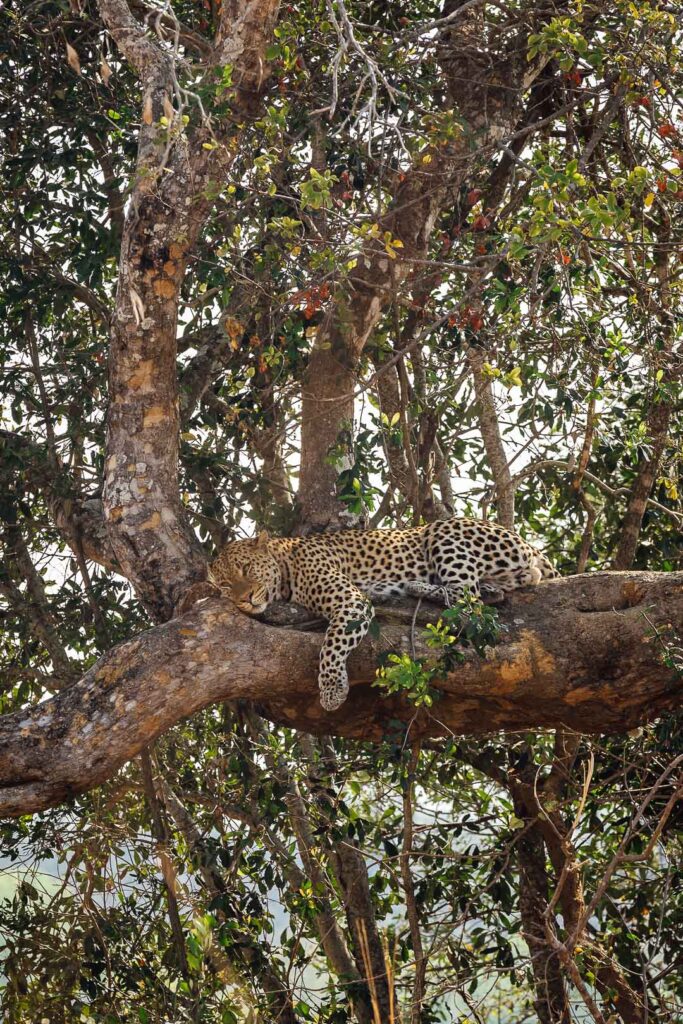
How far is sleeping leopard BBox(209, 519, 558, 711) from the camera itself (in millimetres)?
6309

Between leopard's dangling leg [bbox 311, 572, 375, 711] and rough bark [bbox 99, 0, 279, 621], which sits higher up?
rough bark [bbox 99, 0, 279, 621]

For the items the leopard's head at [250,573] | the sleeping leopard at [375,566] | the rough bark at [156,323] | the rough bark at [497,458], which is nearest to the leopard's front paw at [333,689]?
the sleeping leopard at [375,566]

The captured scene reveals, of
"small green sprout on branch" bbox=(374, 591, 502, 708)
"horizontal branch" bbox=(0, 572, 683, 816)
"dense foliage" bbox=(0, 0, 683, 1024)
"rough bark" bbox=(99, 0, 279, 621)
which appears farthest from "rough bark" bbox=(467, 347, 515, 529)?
"rough bark" bbox=(99, 0, 279, 621)

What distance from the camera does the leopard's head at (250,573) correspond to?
607 cm

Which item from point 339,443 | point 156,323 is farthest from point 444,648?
point 156,323

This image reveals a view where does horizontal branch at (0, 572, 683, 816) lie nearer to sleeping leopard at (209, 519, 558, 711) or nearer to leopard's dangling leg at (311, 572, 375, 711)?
leopard's dangling leg at (311, 572, 375, 711)

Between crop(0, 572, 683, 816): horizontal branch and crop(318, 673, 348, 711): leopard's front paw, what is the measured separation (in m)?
0.08

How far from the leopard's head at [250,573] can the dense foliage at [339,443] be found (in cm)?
54

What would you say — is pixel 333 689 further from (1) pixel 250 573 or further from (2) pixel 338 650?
(1) pixel 250 573

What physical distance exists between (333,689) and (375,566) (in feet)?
4.28

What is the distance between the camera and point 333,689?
5594 mm

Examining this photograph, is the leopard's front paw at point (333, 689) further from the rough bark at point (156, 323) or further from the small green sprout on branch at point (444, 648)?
the rough bark at point (156, 323)

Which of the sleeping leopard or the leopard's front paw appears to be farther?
the sleeping leopard

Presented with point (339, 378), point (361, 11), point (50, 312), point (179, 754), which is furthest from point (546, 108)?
point (179, 754)
